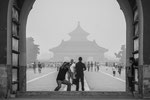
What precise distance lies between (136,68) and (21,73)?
390 centimetres

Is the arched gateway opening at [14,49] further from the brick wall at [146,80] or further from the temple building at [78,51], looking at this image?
the temple building at [78,51]

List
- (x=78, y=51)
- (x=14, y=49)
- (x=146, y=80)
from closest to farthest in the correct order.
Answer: (x=146, y=80) → (x=14, y=49) → (x=78, y=51)

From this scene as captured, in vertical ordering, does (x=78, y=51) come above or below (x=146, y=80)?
above

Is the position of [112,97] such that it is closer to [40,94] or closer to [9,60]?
[40,94]

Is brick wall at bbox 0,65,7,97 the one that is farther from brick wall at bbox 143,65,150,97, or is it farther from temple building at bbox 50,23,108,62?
temple building at bbox 50,23,108,62

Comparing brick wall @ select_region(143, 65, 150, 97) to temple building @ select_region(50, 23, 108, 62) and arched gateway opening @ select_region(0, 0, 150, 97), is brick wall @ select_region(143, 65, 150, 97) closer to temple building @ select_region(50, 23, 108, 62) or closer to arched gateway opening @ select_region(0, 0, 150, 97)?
arched gateway opening @ select_region(0, 0, 150, 97)

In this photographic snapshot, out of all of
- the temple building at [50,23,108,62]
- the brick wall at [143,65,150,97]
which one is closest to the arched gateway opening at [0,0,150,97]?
the brick wall at [143,65,150,97]

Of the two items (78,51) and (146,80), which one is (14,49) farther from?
(78,51)

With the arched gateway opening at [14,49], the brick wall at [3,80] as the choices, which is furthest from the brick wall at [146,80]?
the brick wall at [3,80]

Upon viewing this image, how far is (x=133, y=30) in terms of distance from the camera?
44.6ft

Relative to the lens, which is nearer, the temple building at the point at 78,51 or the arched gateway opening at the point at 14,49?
the arched gateway opening at the point at 14,49

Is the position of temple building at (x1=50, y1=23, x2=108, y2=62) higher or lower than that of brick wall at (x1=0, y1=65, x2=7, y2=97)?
higher

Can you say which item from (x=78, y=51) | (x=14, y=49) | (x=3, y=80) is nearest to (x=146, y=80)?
(x=3, y=80)

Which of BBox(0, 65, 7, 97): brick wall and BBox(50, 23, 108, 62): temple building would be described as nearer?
BBox(0, 65, 7, 97): brick wall
